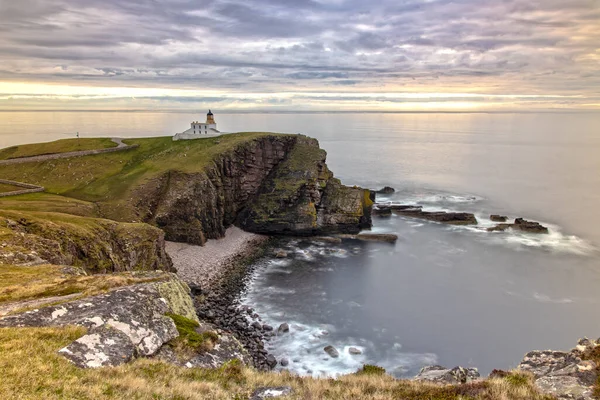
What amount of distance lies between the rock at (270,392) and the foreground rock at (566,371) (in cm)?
855

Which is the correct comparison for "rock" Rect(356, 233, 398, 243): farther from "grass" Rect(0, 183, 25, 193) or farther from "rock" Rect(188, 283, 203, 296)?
"grass" Rect(0, 183, 25, 193)

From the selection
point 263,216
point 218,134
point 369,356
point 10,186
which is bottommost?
point 369,356

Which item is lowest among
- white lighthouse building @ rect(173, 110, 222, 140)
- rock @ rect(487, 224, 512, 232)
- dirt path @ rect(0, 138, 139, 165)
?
rock @ rect(487, 224, 512, 232)

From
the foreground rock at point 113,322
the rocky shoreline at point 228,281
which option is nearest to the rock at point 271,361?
the rocky shoreline at point 228,281

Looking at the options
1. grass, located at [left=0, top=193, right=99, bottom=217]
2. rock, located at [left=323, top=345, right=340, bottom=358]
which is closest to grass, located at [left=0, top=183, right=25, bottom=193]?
grass, located at [left=0, top=193, right=99, bottom=217]

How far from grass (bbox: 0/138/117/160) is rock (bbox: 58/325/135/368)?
287 feet

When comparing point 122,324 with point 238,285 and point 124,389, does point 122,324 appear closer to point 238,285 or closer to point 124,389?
point 124,389

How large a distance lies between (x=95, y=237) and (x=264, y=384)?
3316cm

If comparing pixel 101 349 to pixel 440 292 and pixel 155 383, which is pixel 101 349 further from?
pixel 440 292

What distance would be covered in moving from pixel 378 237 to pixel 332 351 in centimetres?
3565

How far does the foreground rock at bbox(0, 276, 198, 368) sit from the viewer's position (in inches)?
571

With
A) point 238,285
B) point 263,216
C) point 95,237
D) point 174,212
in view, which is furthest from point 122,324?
point 263,216

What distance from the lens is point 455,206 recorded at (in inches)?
3703

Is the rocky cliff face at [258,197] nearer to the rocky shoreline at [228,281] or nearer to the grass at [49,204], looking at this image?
the rocky shoreline at [228,281]
